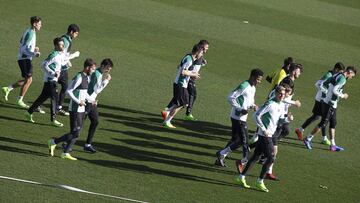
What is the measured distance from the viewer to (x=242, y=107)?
14.3 metres

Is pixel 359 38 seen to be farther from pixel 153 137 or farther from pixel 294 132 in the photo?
pixel 153 137

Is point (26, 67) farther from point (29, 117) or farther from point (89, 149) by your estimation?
point (89, 149)

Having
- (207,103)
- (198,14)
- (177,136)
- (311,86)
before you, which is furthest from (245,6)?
(177,136)

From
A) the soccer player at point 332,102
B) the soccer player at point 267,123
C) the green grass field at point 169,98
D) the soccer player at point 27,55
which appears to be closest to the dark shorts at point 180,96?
the green grass field at point 169,98

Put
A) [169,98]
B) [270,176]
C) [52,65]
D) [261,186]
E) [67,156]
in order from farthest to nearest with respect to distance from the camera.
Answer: [169,98]
[52,65]
[270,176]
[67,156]
[261,186]

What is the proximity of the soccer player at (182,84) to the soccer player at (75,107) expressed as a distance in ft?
10.8

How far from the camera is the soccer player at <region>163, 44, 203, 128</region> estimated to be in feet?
54.5

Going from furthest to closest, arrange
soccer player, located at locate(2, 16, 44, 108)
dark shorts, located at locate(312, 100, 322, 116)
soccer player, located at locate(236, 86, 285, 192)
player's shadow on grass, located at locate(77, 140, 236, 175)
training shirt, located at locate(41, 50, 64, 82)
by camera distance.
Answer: dark shorts, located at locate(312, 100, 322, 116), soccer player, located at locate(2, 16, 44, 108), training shirt, located at locate(41, 50, 64, 82), player's shadow on grass, located at locate(77, 140, 236, 175), soccer player, located at locate(236, 86, 285, 192)

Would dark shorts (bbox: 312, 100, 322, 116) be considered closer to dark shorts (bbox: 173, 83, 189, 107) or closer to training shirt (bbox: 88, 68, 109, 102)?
dark shorts (bbox: 173, 83, 189, 107)

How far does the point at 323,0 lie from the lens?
3177cm

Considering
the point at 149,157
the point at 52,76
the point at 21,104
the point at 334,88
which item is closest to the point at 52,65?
the point at 52,76

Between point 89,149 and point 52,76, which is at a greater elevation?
point 52,76

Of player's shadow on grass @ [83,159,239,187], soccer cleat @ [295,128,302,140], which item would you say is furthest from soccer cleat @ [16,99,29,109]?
soccer cleat @ [295,128,302,140]

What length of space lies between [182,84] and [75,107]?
3.78 meters
